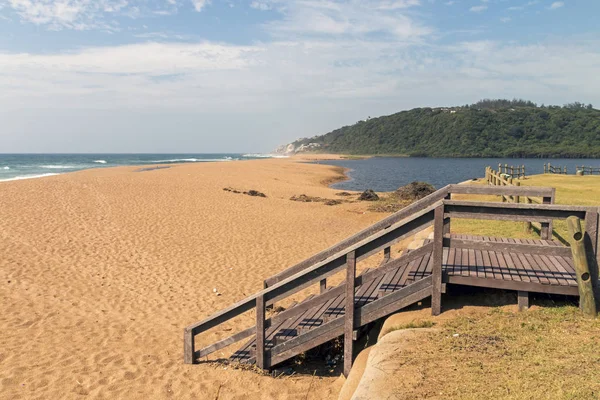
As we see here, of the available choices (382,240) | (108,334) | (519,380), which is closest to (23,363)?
A: (108,334)

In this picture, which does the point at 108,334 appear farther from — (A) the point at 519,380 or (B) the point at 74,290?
(A) the point at 519,380

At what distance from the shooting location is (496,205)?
17.3 feet

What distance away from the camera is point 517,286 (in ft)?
17.7

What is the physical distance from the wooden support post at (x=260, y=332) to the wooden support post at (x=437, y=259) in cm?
224

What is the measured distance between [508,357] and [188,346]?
4338mm

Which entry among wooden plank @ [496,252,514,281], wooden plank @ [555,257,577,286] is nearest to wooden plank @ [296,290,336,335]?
wooden plank @ [496,252,514,281]

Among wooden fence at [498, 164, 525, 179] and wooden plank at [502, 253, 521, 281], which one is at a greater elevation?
wooden fence at [498, 164, 525, 179]

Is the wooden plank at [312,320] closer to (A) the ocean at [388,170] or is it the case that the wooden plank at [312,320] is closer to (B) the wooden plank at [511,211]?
(B) the wooden plank at [511,211]

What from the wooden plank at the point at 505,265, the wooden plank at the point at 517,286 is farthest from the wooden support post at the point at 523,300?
the wooden plank at the point at 505,265

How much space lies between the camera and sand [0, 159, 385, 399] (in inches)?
236

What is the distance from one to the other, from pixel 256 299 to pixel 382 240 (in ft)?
6.29

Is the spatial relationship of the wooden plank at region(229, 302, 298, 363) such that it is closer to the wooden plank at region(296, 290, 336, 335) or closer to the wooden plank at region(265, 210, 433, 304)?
the wooden plank at region(296, 290, 336, 335)

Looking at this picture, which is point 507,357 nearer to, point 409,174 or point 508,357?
point 508,357

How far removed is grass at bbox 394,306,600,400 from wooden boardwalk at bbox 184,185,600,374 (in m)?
0.40
